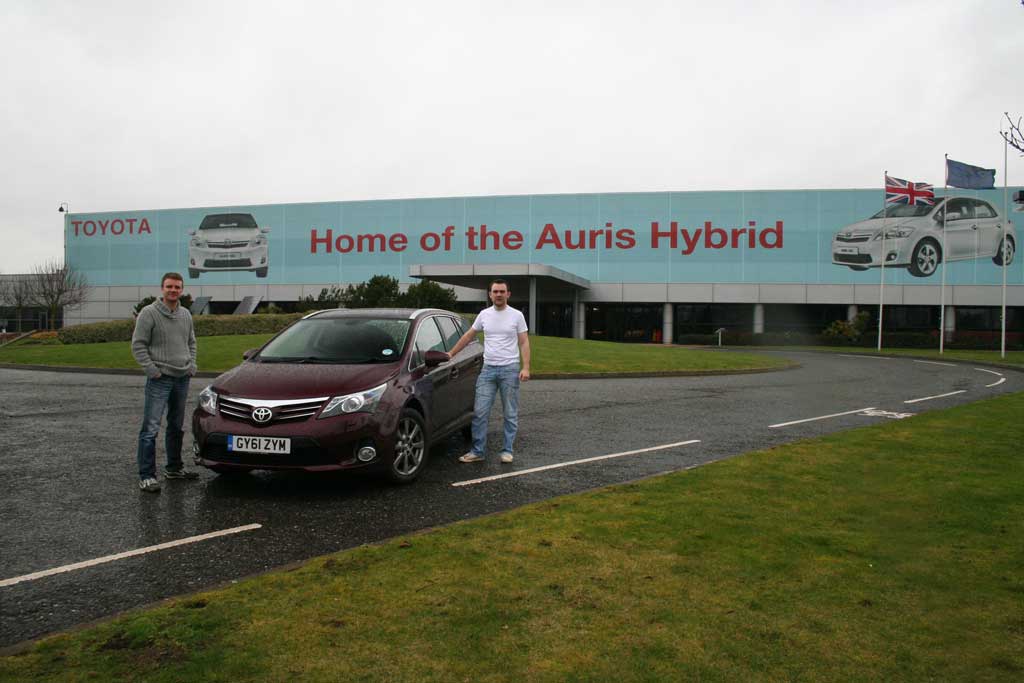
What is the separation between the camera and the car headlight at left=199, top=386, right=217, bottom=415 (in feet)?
19.6

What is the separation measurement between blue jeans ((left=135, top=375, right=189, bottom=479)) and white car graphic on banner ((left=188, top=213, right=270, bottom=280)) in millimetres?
48072

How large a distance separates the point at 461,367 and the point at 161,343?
302 centimetres

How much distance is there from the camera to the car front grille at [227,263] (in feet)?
172

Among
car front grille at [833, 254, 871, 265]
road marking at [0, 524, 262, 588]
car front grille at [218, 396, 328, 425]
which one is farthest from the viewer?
car front grille at [833, 254, 871, 265]

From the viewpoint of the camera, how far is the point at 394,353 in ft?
22.2

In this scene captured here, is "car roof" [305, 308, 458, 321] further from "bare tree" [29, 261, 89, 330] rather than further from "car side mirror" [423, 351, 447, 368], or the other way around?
"bare tree" [29, 261, 89, 330]

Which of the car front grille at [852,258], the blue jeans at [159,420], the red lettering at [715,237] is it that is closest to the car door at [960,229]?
the car front grille at [852,258]

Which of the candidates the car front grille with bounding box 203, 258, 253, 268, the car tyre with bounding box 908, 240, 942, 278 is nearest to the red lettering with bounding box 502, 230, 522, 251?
the car front grille with bounding box 203, 258, 253, 268

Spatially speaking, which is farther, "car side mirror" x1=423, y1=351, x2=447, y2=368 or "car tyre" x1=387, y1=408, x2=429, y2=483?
"car side mirror" x1=423, y1=351, x2=447, y2=368

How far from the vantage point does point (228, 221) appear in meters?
52.5

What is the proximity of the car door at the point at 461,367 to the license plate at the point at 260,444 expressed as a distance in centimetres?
226

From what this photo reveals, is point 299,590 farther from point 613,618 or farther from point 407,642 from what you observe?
point 613,618

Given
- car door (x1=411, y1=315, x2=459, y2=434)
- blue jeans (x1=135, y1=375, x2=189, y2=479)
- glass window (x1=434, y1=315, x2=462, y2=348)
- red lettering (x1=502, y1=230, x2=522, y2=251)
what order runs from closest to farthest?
1. blue jeans (x1=135, y1=375, x2=189, y2=479)
2. car door (x1=411, y1=315, x2=459, y2=434)
3. glass window (x1=434, y1=315, x2=462, y2=348)
4. red lettering (x1=502, y1=230, x2=522, y2=251)

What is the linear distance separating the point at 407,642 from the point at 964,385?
18.4m
